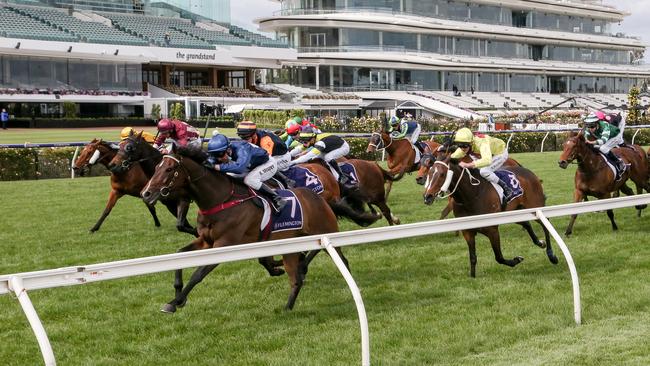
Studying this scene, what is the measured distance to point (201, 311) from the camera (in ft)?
20.3

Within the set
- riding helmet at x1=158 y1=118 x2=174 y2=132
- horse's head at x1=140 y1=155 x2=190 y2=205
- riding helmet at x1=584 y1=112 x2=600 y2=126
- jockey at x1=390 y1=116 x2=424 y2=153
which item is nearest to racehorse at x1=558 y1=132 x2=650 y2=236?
riding helmet at x1=584 y1=112 x2=600 y2=126

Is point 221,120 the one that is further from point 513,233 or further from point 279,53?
point 513,233

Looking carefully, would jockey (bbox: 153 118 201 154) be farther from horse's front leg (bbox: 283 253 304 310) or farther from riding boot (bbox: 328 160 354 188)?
horse's front leg (bbox: 283 253 304 310)

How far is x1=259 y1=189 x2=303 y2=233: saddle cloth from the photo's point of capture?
20.9ft

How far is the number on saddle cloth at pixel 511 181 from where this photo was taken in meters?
8.05

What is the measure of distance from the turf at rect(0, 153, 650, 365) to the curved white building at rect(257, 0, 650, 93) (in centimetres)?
4716

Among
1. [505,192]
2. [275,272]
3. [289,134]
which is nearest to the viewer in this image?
[275,272]

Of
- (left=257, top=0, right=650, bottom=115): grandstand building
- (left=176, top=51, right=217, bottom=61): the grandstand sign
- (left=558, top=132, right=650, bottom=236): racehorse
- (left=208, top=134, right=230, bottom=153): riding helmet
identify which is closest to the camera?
(left=208, top=134, right=230, bottom=153): riding helmet

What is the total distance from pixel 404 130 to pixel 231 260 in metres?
9.05

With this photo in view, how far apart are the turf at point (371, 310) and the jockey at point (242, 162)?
89 centimetres

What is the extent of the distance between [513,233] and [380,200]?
1.71 meters

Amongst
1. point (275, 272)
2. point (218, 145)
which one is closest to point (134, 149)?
point (218, 145)

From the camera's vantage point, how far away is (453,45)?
62500 millimetres

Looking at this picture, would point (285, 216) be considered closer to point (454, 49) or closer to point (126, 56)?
point (126, 56)
